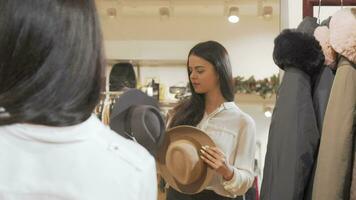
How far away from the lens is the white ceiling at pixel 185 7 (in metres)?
1.39

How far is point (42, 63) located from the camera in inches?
16.2

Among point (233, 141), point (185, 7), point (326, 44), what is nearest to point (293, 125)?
point (326, 44)

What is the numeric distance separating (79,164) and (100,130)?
43mm

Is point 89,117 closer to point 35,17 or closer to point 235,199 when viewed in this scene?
A: point 35,17

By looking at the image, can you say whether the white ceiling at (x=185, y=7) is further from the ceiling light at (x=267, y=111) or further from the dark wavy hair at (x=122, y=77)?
the ceiling light at (x=267, y=111)

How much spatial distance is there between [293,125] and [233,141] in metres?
0.43

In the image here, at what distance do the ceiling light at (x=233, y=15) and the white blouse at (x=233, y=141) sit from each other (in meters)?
0.28

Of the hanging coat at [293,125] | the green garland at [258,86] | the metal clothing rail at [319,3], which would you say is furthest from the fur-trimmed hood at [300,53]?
the green garland at [258,86]

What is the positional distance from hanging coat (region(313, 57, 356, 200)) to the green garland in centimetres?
49

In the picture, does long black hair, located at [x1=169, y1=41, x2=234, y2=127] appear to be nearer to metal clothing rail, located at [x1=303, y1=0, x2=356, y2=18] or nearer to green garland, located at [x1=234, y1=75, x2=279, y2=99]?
green garland, located at [x1=234, y1=75, x2=279, y2=99]

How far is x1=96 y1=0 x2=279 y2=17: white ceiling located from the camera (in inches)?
54.7

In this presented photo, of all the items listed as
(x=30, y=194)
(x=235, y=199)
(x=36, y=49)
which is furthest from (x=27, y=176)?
(x=235, y=199)

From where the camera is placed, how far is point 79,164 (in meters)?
0.43

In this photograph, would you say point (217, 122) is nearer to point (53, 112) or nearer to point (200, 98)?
point (200, 98)
